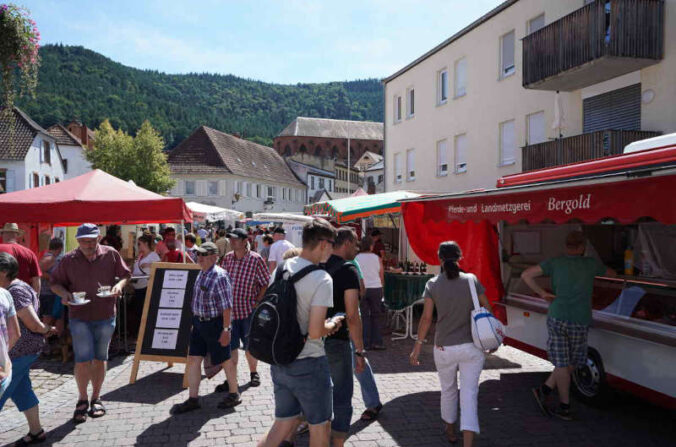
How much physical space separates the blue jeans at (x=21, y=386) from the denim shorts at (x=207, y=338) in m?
1.57

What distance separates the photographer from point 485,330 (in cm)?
454

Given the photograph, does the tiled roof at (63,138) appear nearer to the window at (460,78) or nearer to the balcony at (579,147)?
the window at (460,78)

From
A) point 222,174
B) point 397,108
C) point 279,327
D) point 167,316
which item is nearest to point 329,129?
point 222,174

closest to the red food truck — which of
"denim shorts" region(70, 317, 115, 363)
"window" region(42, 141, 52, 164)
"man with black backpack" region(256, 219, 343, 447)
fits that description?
"man with black backpack" region(256, 219, 343, 447)

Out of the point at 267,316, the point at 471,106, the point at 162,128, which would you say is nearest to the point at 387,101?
the point at 471,106

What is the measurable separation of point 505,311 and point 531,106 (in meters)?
13.6

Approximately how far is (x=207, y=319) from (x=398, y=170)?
2392 centimetres

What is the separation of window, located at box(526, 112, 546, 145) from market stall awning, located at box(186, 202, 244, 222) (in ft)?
39.2

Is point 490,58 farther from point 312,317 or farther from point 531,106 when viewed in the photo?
point 312,317

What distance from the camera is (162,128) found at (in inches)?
4569

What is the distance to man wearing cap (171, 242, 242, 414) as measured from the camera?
5762 mm

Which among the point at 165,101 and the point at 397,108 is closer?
the point at 397,108

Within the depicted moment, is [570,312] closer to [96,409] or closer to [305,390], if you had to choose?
[305,390]

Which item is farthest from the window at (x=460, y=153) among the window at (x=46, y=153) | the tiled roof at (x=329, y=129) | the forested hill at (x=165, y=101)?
the forested hill at (x=165, y=101)
